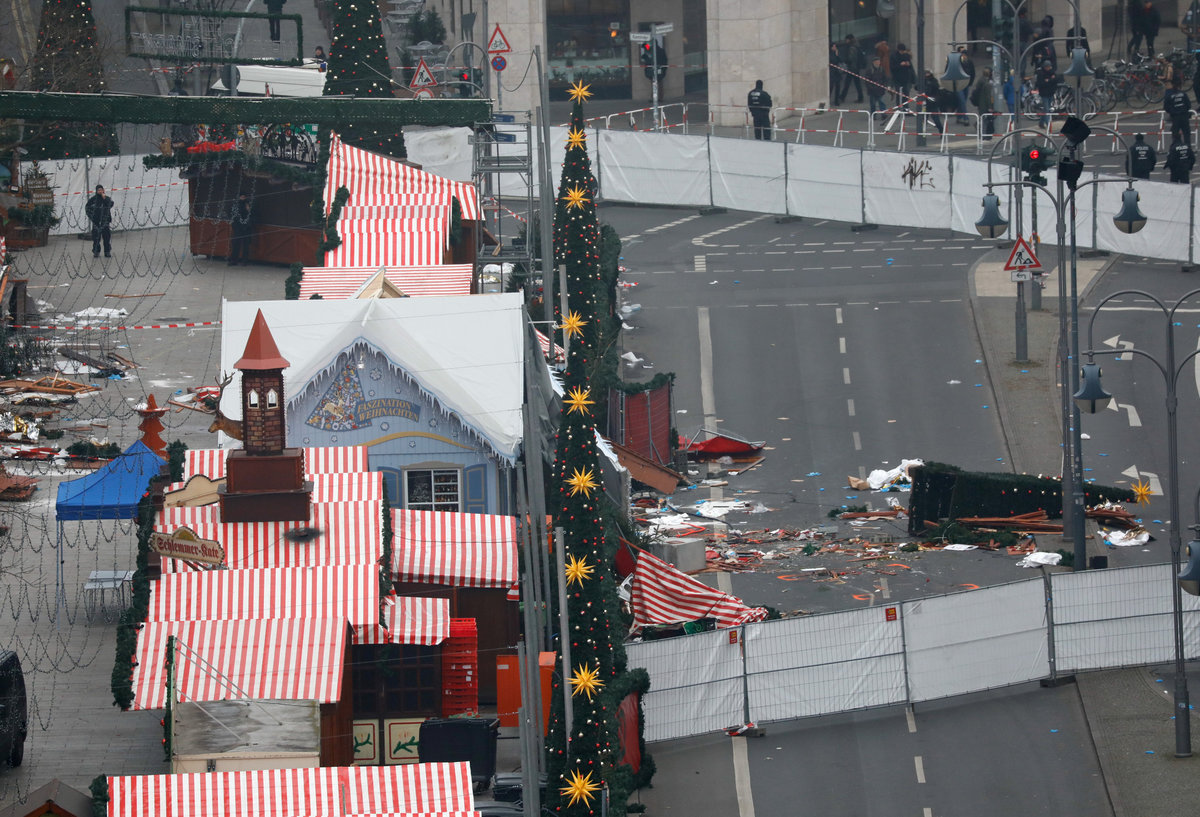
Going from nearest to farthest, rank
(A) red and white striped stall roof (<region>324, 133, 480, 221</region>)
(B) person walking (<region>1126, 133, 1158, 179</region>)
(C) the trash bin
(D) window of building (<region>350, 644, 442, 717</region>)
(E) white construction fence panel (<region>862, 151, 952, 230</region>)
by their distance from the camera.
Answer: (C) the trash bin
(D) window of building (<region>350, 644, 442, 717</region>)
(A) red and white striped stall roof (<region>324, 133, 480, 221</region>)
(B) person walking (<region>1126, 133, 1158, 179</region>)
(E) white construction fence panel (<region>862, 151, 952, 230</region>)

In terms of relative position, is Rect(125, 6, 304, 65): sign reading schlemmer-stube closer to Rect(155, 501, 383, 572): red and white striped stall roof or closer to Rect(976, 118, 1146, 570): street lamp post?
Rect(155, 501, 383, 572): red and white striped stall roof

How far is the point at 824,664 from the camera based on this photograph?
32.1 meters

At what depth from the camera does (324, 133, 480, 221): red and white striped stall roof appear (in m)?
49.1

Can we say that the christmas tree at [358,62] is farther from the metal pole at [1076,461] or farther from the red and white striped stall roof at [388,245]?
the metal pole at [1076,461]

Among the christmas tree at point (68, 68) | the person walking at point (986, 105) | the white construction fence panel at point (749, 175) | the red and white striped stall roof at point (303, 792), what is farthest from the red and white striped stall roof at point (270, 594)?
the person walking at point (986, 105)

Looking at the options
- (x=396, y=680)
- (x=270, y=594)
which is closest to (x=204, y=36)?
(x=270, y=594)

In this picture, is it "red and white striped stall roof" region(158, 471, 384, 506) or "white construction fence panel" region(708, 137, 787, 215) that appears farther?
"white construction fence panel" region(708, 137, 787, 215)

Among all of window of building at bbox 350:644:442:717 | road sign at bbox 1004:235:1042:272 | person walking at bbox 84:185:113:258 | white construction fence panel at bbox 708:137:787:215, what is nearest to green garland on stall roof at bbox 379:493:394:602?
window of building at bbox 350:644:442:717

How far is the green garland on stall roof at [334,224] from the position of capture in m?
46.2

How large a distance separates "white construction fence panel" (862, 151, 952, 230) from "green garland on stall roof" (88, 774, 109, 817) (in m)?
35.9

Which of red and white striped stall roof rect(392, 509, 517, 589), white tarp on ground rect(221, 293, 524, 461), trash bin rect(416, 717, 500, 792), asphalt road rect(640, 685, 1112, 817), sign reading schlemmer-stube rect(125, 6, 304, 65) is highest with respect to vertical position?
sign reading schlemmer-stube rect(125, 6, 304, 65)

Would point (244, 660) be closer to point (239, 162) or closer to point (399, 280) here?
point (399, 280)

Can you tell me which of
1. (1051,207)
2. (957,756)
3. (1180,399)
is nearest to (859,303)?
(1051,207)

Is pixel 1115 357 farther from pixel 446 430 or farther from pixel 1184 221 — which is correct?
pixel 446 430
